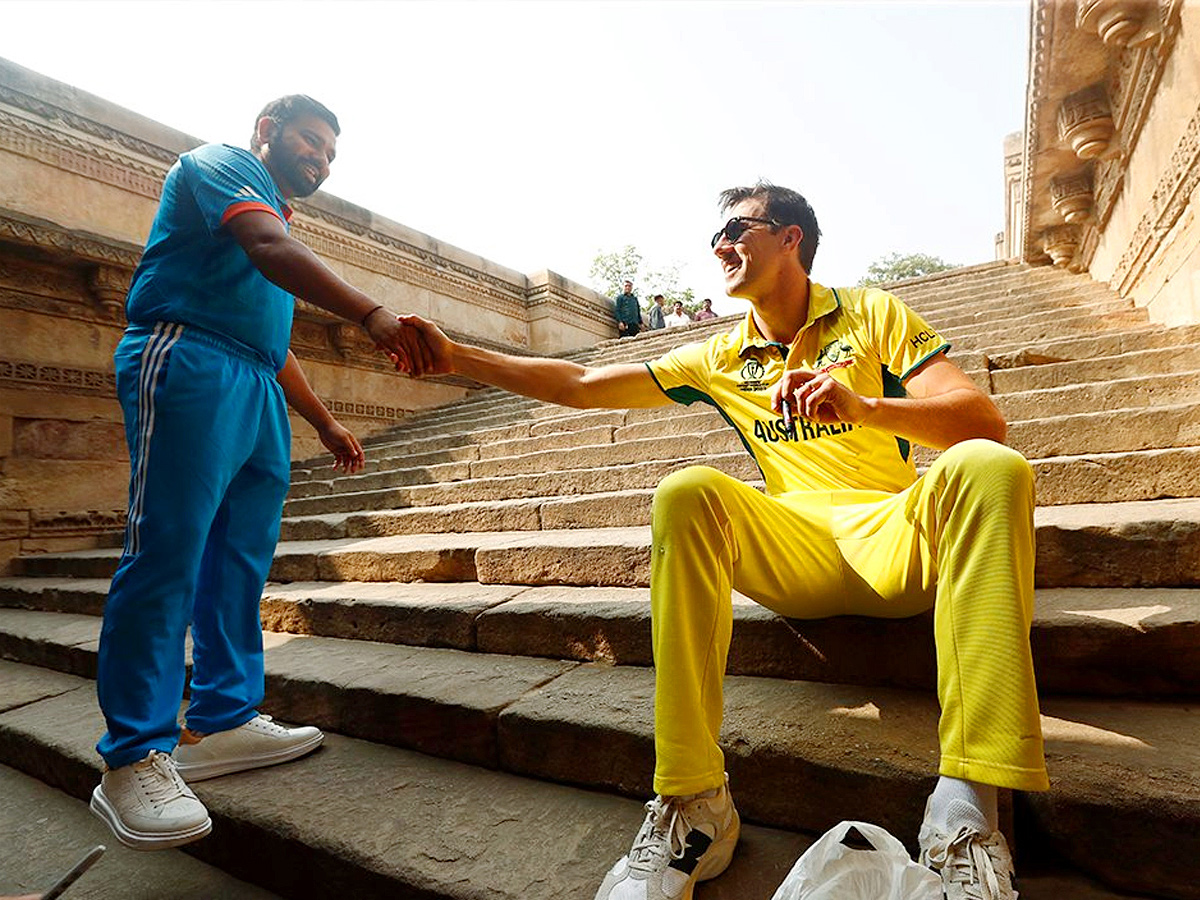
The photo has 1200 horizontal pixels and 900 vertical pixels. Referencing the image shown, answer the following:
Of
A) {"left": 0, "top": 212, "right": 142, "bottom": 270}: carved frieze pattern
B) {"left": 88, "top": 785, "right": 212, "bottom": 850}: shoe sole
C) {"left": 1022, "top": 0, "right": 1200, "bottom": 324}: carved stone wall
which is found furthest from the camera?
{"left": 0, "top": 212, "right": 142, "bottom": 270}: carved frieze pattern

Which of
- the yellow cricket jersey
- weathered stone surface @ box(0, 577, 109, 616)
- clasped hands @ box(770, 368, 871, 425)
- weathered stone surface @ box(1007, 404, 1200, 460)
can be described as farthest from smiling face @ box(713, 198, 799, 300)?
weathered stone surface @ box(0, 577, 109, 616)

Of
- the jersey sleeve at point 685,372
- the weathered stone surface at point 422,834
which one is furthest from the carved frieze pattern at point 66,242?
the jersey sleeve at point 685,372

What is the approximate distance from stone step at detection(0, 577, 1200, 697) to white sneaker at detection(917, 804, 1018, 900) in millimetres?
585

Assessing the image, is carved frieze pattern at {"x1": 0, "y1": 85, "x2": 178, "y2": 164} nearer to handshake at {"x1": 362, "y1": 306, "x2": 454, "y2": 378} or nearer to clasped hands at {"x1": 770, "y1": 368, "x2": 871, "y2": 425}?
handshake at {"x1": 362, "y1": 306, "x2": 454, "y2": 378}

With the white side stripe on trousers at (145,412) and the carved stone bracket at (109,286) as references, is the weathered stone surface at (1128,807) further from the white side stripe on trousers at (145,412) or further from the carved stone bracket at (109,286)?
the carved stone bracket at (109,286)

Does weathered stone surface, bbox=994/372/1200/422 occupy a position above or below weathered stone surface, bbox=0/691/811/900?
above

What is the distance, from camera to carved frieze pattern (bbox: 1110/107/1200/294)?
3.44 meters

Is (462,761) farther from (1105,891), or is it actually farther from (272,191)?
(272,191)

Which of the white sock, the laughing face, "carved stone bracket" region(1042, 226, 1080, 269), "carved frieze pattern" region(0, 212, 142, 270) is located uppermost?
"carved stone bracket" region(1042, 226, 1080, 269)

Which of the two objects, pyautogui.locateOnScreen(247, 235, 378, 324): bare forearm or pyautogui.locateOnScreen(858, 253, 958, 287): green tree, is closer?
pyautogui.locateOnScreen(247, 235, 378, 324): bare forearm

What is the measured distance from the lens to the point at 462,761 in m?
1.86

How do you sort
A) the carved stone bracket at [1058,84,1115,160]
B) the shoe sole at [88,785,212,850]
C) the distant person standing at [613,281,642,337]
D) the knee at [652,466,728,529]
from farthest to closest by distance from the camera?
the distant person standing at [613,281,642,337], the carved stone bracket at [1058,84,1115,160], the shoe sole at [88,785,212,850], the knee at [652,466,728,529]

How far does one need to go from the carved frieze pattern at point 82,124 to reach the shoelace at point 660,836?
7.66 meters

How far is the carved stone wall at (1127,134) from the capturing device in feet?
11.6
